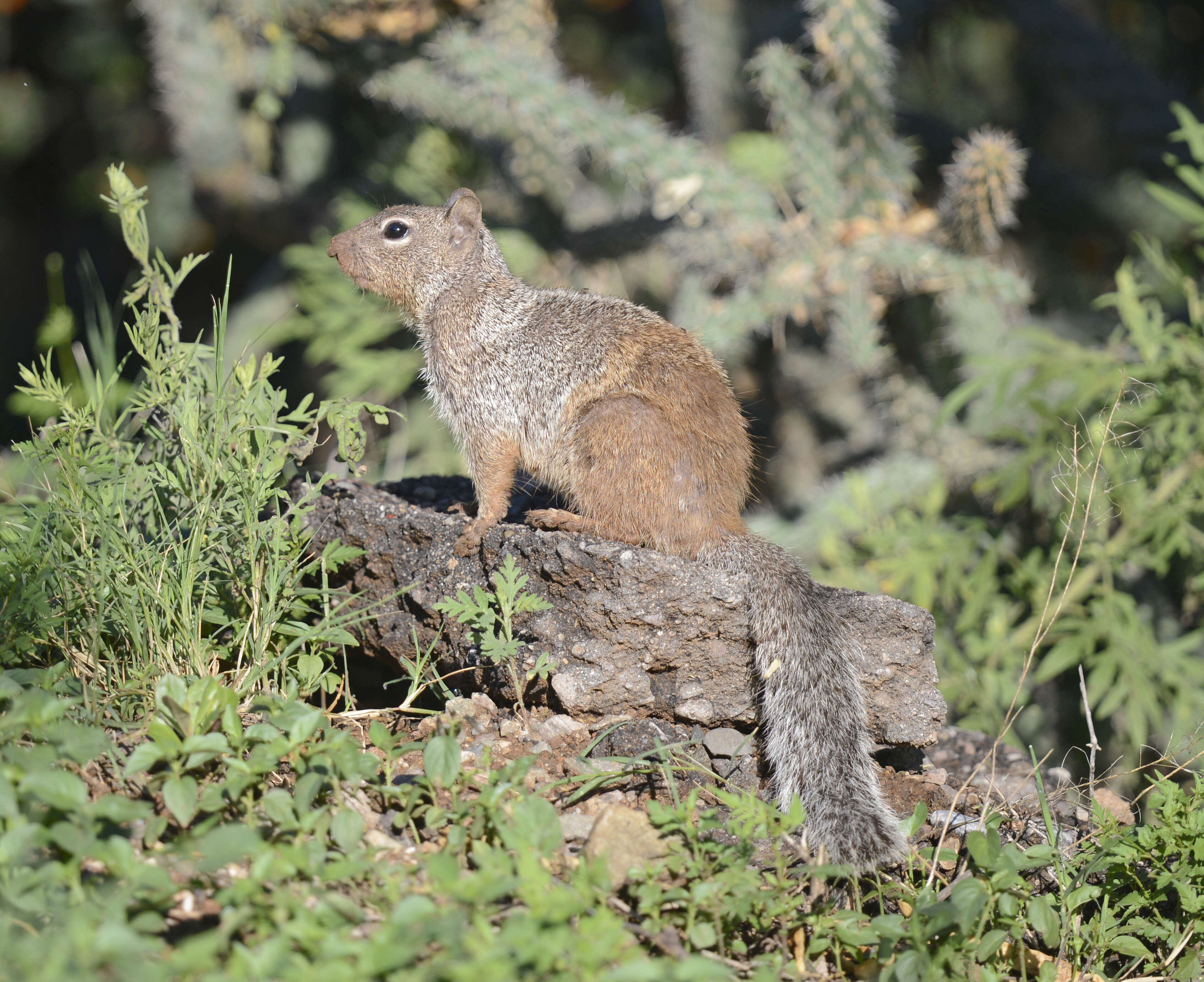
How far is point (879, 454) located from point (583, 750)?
4.99 m

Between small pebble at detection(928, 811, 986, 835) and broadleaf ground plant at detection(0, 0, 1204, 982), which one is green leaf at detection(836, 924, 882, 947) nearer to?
broadleaf ground plant at detection(0, 0, 1204, 982)

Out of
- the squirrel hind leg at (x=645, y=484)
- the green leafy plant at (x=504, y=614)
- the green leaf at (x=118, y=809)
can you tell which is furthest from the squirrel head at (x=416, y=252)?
the green leaf at (x=118, y=809)

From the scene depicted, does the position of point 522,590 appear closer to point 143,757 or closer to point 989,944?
point 143,757

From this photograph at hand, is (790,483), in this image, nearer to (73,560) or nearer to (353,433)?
(353,433)

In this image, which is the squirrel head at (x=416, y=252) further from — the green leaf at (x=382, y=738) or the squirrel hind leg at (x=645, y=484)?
the green leaf at (x=382, y=738)

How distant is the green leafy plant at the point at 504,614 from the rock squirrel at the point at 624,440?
0.41 metres

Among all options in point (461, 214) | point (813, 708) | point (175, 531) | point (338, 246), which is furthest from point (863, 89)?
point (175, 531)

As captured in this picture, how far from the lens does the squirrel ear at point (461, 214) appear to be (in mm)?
4141

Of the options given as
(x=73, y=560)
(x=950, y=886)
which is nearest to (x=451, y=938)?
(x=950, y=886)

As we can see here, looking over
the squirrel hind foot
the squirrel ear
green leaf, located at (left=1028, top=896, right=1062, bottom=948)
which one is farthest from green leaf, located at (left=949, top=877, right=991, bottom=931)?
the squirrel ear

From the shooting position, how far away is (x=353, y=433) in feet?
11.0

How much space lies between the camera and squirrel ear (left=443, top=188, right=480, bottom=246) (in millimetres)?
4141

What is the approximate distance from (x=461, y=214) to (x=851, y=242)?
2.91 m

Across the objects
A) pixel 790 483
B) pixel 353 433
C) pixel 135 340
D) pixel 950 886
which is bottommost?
pixel 790 483
